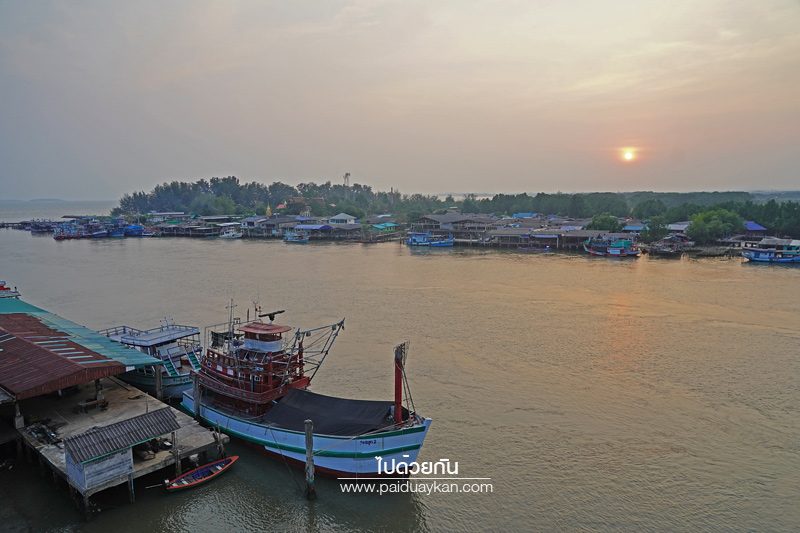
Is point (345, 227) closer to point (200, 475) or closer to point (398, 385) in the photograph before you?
point (200, 475)

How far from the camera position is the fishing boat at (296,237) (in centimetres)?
6969

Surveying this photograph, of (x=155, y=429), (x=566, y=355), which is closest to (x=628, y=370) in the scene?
(x=566, y=355)

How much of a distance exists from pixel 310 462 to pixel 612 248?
48210 millimetres

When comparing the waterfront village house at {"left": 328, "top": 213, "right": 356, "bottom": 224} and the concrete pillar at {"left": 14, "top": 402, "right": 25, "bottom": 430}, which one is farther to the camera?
the waterfront village house at {"left": 328, "top": 213, "right": 356, "bottom": 224}

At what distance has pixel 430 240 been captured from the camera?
65.2m

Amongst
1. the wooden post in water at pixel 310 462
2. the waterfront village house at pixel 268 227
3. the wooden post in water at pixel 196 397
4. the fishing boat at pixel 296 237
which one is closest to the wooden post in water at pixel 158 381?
the wooden post in water at pixel 196 397

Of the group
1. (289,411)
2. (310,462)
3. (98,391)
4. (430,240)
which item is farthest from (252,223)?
(310,462)

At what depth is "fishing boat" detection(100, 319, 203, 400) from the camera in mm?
16391

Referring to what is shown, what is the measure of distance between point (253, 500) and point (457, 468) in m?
5.04

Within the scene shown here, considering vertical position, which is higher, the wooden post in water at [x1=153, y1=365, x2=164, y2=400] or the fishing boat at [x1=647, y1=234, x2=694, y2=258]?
the fishing boat at [x1=647, y1=234, x2=694, y2=258]

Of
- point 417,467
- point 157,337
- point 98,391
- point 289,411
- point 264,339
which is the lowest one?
point 417,467

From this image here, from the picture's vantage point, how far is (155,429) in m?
11.3

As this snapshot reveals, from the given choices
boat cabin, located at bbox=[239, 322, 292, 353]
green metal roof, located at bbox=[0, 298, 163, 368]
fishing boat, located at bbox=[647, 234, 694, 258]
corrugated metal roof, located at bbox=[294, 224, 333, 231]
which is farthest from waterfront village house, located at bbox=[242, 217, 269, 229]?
boat cabin, located at bbox=[239, 322, 292, 353]

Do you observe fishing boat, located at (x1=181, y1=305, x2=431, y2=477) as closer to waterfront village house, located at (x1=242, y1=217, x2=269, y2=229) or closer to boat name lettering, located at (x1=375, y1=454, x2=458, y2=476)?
boat name lettering, located at (x1=375, y1=454, x2=458, y2=476)
